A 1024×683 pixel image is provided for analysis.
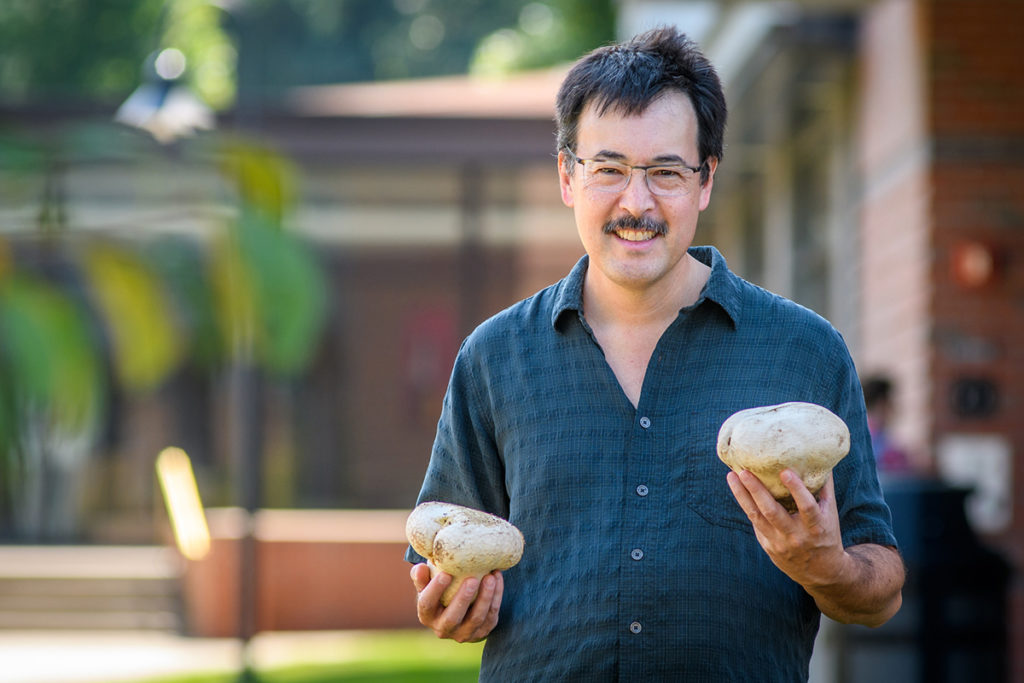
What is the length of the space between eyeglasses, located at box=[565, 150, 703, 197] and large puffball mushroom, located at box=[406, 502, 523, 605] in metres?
0.54

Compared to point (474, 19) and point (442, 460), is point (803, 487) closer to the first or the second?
point (442, 460)

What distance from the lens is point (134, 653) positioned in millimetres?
11383

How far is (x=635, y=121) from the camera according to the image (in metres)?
2.18

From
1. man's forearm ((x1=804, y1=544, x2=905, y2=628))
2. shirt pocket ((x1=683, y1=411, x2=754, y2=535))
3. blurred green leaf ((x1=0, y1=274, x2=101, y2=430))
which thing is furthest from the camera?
shirt pocket ((x1=683, y1=411, x2=754, y2=535))

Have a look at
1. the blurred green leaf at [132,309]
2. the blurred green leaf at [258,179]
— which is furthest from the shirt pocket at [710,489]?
the blurred green leaf at [132,309]

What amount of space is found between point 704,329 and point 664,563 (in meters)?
0.39

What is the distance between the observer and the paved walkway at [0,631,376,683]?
33.1ft

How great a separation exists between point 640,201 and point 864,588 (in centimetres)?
66

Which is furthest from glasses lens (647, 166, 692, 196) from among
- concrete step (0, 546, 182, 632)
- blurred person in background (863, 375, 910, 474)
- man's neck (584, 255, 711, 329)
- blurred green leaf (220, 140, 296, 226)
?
concrete step (0, 546, 182, 632)

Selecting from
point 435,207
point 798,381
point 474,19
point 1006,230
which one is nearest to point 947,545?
point 1006,230

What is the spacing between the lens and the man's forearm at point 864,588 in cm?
205

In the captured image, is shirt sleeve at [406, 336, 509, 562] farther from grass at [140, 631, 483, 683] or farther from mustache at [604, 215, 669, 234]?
grass at [140, 631, 483, 683]

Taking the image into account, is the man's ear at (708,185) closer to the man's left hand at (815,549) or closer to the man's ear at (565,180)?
the man's ear at (565,180)

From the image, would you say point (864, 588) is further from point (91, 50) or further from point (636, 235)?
point (91, 50)
